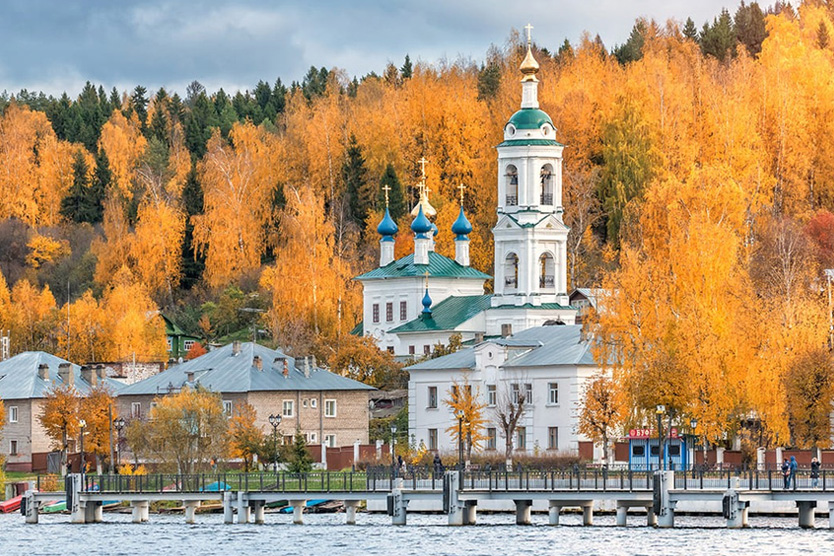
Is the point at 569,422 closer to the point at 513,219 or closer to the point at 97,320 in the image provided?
the point at 513,219

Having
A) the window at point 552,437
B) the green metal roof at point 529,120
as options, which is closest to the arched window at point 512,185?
the green metal roof at point 529,120

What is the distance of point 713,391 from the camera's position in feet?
271

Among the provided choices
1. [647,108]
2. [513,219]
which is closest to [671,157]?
[647,108]

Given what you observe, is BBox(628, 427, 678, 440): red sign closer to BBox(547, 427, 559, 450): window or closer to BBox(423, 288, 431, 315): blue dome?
BBox(547, 427, 559, 450): window

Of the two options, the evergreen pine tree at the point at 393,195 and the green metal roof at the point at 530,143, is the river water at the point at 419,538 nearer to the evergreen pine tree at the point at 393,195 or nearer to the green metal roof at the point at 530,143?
the green metal roof at the point at 530,143

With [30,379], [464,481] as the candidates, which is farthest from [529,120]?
[464,481]

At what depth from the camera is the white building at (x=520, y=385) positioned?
3740 inches

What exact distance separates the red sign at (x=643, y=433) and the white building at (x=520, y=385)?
13.7 feet

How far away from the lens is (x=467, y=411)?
311 feet

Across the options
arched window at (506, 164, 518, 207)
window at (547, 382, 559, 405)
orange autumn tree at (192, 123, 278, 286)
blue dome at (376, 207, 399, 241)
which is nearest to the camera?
window at (547, 382, 559, 405)

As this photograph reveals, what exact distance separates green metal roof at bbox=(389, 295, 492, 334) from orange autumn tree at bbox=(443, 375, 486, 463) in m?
19.6

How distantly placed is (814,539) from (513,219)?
5169cm

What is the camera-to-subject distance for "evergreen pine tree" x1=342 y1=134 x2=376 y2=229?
5659 inches

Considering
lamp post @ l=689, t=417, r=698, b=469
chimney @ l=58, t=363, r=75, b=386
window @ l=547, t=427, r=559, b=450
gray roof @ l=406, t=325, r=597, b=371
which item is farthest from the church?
lamp post @ l=689, t=417, r=698, b=469
